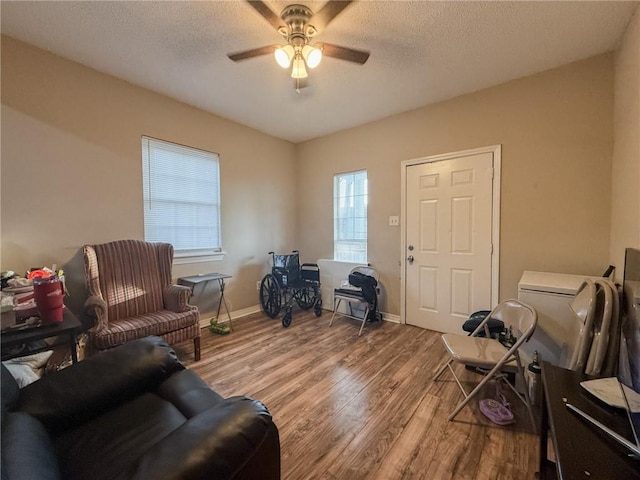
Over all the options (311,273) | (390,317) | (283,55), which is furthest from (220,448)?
(311,273)

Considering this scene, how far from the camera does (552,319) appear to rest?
2.02m

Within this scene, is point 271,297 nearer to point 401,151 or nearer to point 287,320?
point 287,320

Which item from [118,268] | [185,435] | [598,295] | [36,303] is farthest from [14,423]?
[598,295]

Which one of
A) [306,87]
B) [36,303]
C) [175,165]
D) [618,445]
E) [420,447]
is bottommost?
[420,447]

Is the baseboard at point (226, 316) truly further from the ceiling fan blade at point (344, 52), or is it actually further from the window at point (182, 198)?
the ceiling fan blade at point (344, 52)

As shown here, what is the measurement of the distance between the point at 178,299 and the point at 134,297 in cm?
40

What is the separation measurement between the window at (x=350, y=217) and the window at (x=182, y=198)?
1739mm

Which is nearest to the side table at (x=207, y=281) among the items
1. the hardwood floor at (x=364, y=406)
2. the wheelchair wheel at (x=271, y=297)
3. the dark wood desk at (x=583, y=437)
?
the hardwood floor at (x=364, y=406)

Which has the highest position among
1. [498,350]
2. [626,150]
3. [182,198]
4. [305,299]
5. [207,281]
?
[626,150]

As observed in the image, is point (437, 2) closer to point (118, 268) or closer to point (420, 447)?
point (420, 447)

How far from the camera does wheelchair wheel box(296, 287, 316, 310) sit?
13.9 feet

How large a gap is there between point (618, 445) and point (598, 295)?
1.01m

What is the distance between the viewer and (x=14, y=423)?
0.96 meters

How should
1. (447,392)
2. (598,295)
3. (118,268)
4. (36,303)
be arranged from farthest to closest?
(118,268) → (447,392) → (36,303) → (598,295)
